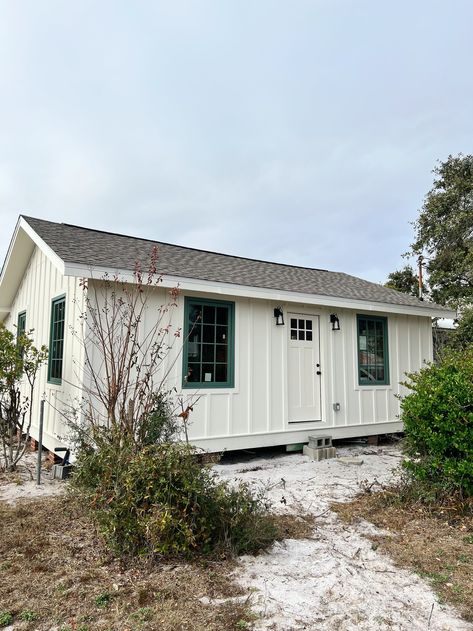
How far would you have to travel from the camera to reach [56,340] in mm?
6488

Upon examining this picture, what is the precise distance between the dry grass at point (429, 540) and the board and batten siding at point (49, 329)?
3.64 meters

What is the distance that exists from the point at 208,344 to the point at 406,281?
15812mm

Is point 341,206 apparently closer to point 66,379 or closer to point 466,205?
point 466,205

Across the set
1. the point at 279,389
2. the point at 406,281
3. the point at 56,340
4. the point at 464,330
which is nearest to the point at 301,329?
the point at 279,389

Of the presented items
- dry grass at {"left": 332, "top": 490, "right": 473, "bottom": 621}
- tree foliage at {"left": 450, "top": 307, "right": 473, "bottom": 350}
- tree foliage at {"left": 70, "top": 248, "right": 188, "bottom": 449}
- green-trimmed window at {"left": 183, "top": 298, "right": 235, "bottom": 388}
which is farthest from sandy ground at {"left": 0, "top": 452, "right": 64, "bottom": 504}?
tree foliage at {"left": 450, "top": 307, "right": 473, "bottom": 350}

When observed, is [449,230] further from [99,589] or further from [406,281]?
[99,589]

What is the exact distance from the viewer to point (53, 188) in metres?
14.1

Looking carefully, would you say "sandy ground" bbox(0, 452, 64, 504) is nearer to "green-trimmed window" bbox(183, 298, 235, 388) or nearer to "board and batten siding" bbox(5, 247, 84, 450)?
"board and batten siding" bbox(5, 247, 84, 450)

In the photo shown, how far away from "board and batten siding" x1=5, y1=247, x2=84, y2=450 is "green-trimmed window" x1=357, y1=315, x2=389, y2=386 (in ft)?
16.2

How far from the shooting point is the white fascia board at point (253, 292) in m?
5.19

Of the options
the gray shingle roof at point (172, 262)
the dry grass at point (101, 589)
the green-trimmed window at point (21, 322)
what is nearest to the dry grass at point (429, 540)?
the dry grass at point (101, 589)

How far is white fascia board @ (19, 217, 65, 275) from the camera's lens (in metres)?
5.10

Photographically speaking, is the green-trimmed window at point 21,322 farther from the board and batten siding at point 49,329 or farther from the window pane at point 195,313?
the window pane at point 195,313

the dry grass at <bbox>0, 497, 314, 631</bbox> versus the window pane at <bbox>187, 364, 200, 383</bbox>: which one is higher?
the window pane at <bbox>187, 364, 200, 383</bbox>
